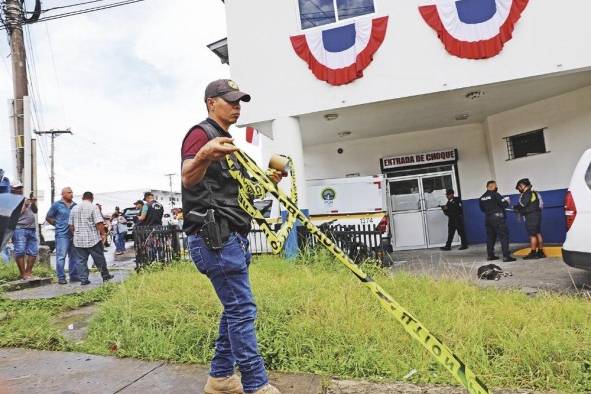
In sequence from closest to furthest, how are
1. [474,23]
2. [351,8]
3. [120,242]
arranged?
1. [474,23]
2. [351,8]
3. [120,242]

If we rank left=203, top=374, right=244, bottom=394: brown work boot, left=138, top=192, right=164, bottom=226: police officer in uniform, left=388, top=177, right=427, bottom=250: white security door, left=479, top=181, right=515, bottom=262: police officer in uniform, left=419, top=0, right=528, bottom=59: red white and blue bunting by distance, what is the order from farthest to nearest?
left=388, top=177, right=427, bottom=250: white security door, left=138, top=192, right=164, bottom=226: police officer in uniform, left=479, top=181, right=515, bottom=262: police officer in uniform, left=419, top=0, right=528, bottom=59: red white and blue bunting, left=203, top=374, right=244, bottom=394: brown work boot

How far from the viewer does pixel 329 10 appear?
7941mm

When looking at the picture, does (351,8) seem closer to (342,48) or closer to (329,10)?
(329,10)

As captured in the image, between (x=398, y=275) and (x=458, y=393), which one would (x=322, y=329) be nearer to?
(x=458, y=393)

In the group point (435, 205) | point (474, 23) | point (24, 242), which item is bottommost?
point (24, 242)

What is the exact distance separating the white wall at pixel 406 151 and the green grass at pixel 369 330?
6931mm

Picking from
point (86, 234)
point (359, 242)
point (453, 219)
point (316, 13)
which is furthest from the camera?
point (453, 219)

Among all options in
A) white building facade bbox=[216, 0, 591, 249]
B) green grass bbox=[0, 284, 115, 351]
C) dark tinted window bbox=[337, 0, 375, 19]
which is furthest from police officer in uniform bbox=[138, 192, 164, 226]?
dark tinted window bbox=[337, 0, 375, 19]

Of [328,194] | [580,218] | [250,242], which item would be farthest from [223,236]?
[328,194]

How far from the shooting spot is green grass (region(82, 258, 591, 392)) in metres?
2.61

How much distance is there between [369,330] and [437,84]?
5599 millimetres

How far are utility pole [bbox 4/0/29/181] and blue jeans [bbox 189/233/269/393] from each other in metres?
7.96

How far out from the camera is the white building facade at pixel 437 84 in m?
6.91

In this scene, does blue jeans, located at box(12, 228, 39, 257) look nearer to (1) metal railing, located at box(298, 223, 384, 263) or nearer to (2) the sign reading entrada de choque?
(1) metal railing, located at box(298, 223, 384, 263)
